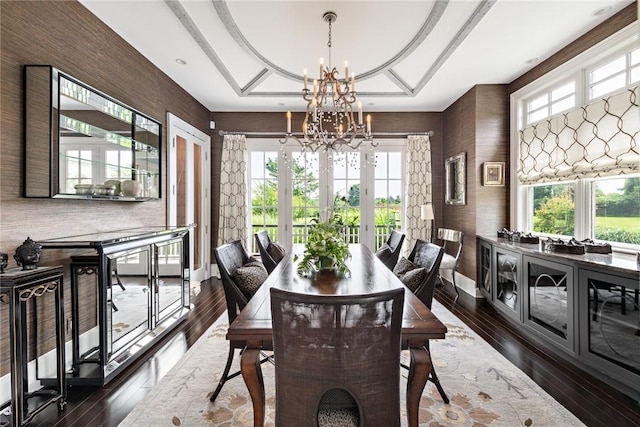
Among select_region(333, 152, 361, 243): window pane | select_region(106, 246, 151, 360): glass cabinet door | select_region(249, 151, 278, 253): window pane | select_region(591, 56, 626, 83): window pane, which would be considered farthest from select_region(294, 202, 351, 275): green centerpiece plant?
select_region(249, 151, 278, 253): window pane

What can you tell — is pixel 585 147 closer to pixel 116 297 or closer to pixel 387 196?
pixel 387 196

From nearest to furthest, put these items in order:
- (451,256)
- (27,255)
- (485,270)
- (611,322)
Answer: (27,255)
(611,322)
(485,270)
(451,256)

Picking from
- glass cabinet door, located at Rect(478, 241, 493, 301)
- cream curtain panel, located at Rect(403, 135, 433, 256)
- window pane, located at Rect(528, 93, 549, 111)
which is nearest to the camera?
window pane, located at Rect(528, 93, 549, 111)

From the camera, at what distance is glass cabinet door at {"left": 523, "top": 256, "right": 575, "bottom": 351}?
2.41 m

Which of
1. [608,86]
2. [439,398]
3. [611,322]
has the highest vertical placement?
[608,86]

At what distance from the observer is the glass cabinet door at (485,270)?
12.2 feet

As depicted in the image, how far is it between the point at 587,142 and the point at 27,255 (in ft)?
14.6

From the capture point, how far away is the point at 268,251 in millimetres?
3395

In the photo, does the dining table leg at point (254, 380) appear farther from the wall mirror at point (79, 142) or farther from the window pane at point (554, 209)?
the window pane at point (554, 209)

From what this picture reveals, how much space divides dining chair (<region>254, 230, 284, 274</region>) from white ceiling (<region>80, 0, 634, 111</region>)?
6.67ft

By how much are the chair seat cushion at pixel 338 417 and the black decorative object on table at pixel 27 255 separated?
6.11ft

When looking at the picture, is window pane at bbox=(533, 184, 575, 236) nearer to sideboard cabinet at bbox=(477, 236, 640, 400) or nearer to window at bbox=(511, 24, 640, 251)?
window at bbox=(511, 24, 640, 251)

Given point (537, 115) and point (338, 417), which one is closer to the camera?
point (338, 417)

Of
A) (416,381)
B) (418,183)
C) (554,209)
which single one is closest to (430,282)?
(416,381)
